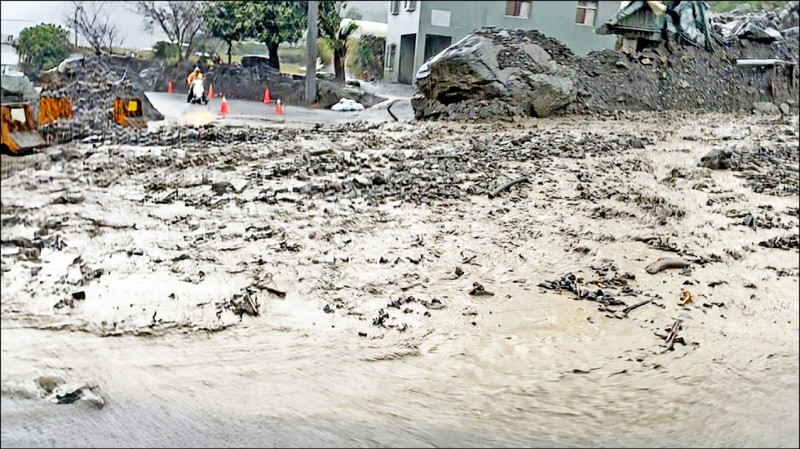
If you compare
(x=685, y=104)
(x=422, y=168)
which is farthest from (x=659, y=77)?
(x=422, y=168)

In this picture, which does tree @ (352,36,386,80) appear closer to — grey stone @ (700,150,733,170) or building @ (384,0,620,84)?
building @ (384,0,620,84)

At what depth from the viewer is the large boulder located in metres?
1.16

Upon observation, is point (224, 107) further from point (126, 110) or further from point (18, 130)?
point (18, 130)

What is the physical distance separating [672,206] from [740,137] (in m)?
0.26

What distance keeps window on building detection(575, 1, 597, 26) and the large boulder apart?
2.5 inches

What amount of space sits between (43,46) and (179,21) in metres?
0.24

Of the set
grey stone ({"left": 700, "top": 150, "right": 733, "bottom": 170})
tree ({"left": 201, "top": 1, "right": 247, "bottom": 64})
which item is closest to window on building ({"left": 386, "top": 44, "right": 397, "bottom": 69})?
tree ({"left": 201, "top": 1, "right": 247, "bottom": 64})

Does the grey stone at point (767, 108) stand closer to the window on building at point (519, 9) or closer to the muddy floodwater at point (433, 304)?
the muddy floodwater at point (433, 304)

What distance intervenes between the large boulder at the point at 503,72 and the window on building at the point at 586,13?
0.06 meters

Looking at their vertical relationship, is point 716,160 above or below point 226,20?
below

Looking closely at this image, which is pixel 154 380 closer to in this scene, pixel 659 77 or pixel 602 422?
pixel 602 422

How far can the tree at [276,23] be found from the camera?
1.16 m

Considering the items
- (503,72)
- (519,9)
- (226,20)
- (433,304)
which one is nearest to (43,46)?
(226,20)

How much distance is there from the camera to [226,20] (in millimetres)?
1161
